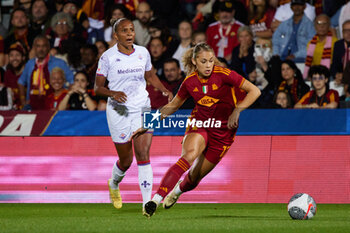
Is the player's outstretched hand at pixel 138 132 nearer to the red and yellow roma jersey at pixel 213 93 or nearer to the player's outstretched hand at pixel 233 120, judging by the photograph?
the red and yellow roma jersey at pixel 213 93

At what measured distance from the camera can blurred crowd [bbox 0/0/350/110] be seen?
487 inches

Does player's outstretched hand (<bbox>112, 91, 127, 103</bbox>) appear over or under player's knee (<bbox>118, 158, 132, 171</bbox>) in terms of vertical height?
over

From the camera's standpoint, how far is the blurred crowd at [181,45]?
12.4 m

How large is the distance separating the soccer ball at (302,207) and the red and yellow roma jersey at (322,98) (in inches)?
161

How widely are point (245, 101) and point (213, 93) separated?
0.47m

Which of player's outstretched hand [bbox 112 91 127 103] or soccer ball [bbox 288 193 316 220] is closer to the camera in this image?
soccer ball [bbox 288 193 316 220]

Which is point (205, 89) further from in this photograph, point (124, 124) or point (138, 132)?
point (124, 124)

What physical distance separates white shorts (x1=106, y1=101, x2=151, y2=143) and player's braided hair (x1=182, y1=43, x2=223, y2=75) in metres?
1.43

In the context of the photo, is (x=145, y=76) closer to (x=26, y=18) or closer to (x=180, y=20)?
(x=180, y=20)

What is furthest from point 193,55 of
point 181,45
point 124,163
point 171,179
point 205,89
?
point 181,45

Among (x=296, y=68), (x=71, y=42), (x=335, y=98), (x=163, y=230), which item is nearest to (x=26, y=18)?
(x=71, y=42)

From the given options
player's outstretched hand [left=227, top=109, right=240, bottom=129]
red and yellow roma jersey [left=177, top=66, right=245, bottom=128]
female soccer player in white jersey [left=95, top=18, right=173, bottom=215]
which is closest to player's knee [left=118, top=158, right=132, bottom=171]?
female soccer player in white jersey [left=95, top=18, right=173, bottom=215]

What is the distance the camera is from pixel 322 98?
11.6 meters

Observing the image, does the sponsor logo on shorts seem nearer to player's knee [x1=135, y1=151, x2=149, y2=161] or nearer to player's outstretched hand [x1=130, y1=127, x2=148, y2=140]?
player's outstretched hand [x1=130, y1=127, x2=148, y2=140]
